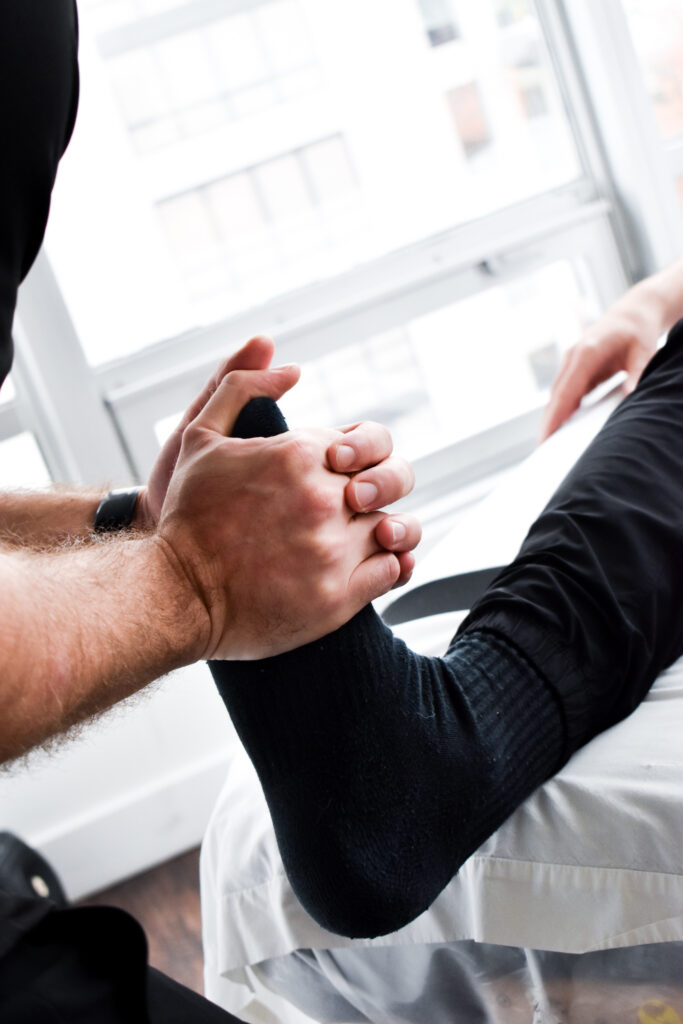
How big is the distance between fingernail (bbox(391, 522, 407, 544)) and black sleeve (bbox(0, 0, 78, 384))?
38 cm

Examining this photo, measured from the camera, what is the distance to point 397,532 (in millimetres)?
917

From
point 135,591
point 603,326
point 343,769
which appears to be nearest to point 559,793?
point 343,769

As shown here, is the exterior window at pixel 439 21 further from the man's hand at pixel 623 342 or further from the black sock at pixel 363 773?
the black sock at pixel 363 773

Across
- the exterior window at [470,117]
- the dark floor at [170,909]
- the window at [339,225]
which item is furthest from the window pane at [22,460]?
the exterior window at [470,117]

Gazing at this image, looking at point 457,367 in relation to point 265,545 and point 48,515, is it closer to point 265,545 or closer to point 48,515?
point 48,515

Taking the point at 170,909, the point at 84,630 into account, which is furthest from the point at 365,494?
the point at 170,909

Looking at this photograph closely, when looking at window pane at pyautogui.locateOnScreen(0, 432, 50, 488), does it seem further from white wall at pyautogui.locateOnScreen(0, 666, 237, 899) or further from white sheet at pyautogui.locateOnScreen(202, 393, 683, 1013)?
white sheet at pyautogui.locateOnScreen(202, 393, 683, 1013)

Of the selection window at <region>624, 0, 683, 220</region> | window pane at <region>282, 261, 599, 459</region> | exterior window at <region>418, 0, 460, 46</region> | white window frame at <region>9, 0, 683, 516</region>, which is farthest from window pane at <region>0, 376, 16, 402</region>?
window at <region>624, 0, 683, 220</region>

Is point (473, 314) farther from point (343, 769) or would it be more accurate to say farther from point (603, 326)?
point (343, 769)

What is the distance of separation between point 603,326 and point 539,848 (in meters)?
1.20

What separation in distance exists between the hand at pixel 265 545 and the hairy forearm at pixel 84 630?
0.8 inches

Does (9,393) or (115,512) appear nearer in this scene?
(115,512)

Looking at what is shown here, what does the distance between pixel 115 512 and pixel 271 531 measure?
1.24ft

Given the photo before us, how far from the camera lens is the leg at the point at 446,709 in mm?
851
